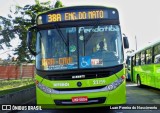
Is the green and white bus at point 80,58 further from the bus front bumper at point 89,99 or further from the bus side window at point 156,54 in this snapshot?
the bus side window at point 156,54

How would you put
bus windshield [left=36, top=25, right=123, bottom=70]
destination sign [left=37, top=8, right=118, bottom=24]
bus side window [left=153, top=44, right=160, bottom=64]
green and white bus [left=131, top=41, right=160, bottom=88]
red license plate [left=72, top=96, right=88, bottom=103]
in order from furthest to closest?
green and white bus [left=131, top=41, right=160, bottom=88] < bus side window [left=153, top=44, right=160, bottom=64] < destination sign [left=37, top=8, right=118, bottom=24] < bus windshield [left=36, top=25, right=123, bottom=70] < red license plate [left=72, top=96, right=88, bottom=103]

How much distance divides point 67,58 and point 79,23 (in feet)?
3.80

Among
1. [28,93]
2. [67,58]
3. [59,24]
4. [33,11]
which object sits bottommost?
[28,93]

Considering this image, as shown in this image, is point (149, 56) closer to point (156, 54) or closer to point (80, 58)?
point (156, 54)

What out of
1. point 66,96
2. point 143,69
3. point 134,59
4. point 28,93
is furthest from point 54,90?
point 134,59

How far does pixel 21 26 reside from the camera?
101 ft

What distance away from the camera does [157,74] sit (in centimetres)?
1886

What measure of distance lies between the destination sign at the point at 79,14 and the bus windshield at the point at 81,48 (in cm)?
33

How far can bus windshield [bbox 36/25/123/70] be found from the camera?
10.8m

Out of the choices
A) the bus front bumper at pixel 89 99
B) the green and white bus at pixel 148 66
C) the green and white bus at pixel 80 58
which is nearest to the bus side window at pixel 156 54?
the green and white bus at pixel 148 66

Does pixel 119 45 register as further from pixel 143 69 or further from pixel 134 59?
pixel 134 59

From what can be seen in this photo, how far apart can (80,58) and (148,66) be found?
37.5 ft

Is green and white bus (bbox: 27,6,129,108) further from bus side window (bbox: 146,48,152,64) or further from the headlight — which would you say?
bus side window (bbox: 146,48,152,64)

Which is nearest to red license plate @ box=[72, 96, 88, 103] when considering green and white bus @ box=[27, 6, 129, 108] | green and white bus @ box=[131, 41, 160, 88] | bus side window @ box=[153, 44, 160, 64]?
green and white bus @ box=[27, 6, 129, 108]
